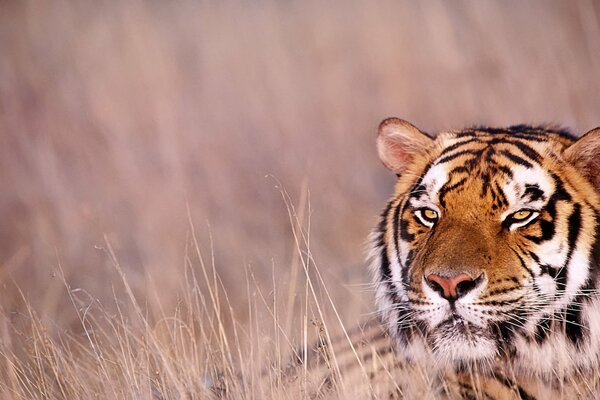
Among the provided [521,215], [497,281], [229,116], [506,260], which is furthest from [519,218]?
[229,116]

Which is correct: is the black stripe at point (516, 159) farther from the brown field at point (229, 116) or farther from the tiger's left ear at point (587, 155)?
the brown field at point (229, 116)

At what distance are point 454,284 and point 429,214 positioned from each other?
0.50 metres

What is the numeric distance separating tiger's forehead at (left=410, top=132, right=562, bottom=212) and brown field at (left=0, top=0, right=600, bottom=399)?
2.05 meters

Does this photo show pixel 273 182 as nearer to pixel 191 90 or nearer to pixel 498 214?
pixel 191 90

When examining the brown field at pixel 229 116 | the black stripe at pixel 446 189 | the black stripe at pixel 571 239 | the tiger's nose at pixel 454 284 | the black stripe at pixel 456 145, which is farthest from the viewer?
the brown field at pixel 229 116

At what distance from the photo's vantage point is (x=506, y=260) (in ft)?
13.7

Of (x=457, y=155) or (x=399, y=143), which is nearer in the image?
(x=457, y=155)

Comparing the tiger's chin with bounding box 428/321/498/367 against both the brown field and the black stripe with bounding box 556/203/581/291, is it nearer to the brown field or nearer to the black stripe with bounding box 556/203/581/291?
the black stripe with bounding box 556/203/581/291

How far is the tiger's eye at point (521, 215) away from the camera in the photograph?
4.27 metres

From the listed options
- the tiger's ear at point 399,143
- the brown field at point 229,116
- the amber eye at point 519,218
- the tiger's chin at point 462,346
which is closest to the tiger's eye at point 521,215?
the amber eye at point 519,218

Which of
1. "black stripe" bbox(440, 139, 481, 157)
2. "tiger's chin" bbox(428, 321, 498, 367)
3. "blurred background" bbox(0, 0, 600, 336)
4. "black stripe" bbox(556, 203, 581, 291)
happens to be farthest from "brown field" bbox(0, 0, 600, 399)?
"black stripe" bbox(556, 203, 581, 291)

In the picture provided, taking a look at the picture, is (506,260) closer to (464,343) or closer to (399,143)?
(464,343)

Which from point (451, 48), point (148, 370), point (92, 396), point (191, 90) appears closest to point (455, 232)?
point (148, 370)

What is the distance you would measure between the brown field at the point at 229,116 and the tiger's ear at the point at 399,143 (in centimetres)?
171
